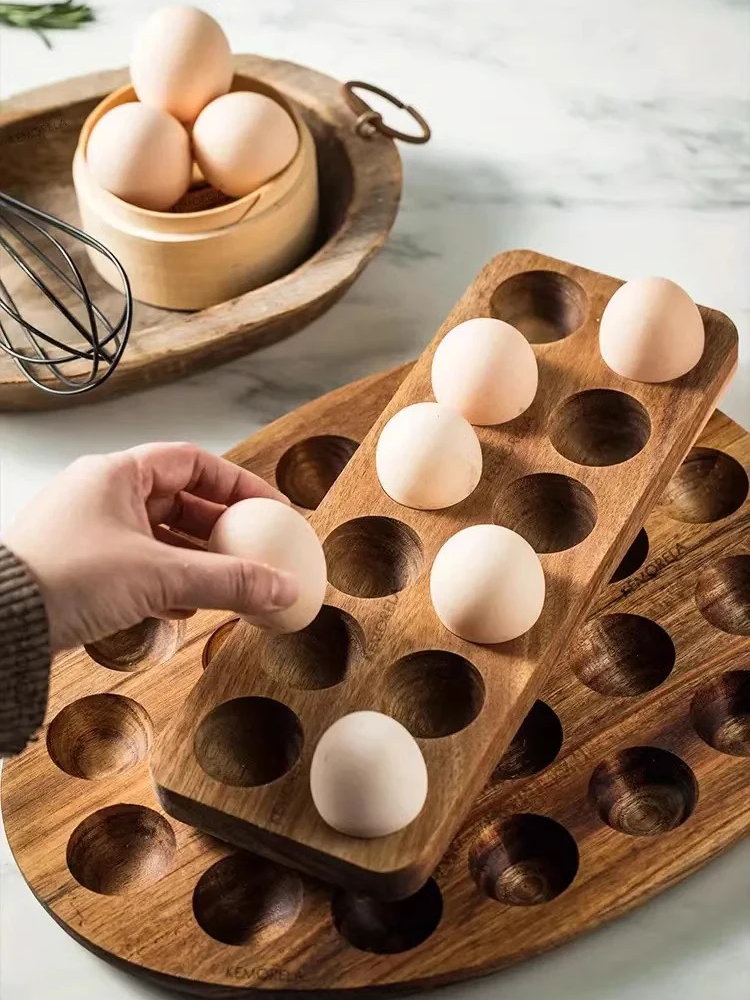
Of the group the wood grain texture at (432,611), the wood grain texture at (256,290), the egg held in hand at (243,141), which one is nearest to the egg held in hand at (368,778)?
the wood grain texture at (432,611)

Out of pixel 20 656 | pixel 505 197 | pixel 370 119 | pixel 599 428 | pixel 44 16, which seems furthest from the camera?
pixel 44 16

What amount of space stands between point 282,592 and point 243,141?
1.82 ft

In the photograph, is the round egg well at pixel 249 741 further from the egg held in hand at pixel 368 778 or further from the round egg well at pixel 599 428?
the round egg well at pixel 599 428

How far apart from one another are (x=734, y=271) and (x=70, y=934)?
935mm

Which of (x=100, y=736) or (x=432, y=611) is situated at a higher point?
(x=432, y=611)

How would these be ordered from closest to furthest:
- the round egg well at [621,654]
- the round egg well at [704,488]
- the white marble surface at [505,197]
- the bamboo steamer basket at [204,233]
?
1. the white marble surface at [505,197]
2. the round egg well at [621,654]
3. the round egg well at [704,488]
4. the bamboo steamer basket at [204,233]

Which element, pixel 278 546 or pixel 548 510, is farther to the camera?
pixel 548 510

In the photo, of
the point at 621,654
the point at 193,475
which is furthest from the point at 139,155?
the point at 621,654

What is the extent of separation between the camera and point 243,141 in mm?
1292

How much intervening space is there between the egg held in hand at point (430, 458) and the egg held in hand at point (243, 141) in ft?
1.21

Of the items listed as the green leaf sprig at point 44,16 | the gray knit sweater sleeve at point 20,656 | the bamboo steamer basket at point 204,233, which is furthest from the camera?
the green leaf sprig at point 44,16

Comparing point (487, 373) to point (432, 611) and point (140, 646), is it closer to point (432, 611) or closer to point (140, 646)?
point (432, 611)

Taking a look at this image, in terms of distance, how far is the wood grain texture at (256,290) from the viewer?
124 centimetres

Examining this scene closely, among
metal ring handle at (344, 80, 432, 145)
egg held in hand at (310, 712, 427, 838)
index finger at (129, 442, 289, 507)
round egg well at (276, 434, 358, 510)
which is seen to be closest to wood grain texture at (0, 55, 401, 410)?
metal ring handle at (344, 80, 432, 145)
